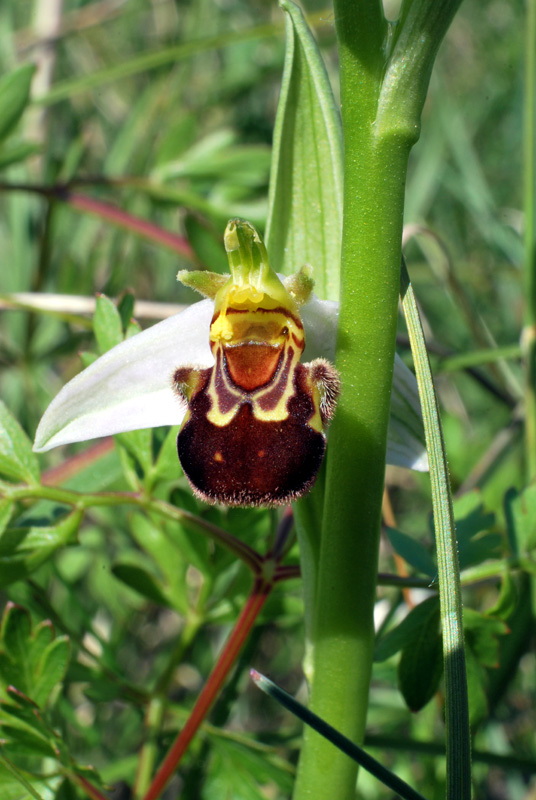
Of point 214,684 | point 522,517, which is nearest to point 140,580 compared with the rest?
point 214,684

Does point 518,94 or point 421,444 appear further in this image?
point 518,94

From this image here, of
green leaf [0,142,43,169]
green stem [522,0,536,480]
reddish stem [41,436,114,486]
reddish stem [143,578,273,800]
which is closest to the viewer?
reddish stem [143,578,273,800]

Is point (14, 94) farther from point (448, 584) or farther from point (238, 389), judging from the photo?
point (448, 584)

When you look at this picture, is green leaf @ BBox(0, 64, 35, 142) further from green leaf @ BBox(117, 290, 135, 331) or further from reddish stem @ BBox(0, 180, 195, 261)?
green leaf @ BBox(117, 290, 135, 331)

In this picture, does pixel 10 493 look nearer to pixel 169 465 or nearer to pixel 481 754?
pixel 169 465

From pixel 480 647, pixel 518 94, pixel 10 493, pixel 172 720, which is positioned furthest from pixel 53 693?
pixel 518 94

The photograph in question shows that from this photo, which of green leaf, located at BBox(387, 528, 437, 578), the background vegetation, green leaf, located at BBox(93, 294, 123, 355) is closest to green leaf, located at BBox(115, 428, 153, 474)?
the background vegetation
